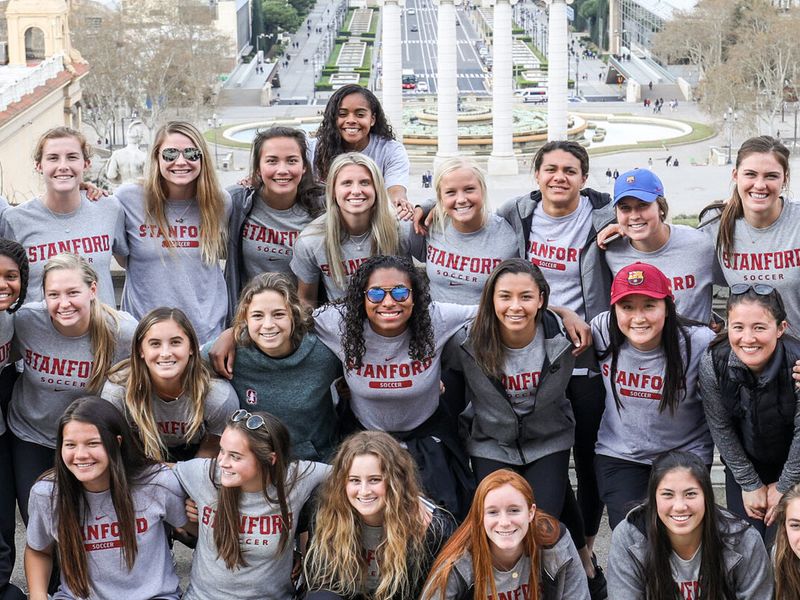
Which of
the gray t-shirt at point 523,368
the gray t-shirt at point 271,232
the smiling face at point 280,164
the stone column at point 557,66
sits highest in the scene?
the stone column at point 557,66

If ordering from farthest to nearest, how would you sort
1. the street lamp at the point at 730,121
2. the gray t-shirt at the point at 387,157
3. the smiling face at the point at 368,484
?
the street lamp at the point at 730,121, the gray t-shirt at the point at 387,157, the smiling face at the point at 368,484

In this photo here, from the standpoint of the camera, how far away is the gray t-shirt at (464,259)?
424 inches

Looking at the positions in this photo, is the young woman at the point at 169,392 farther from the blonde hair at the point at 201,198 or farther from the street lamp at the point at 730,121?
the street lamp at the point at 730,121

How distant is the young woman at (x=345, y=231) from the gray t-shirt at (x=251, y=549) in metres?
1.96

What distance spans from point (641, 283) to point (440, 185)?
197cm

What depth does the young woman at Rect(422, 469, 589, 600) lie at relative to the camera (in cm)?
840

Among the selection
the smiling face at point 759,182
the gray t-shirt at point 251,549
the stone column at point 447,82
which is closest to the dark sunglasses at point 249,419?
the gray t-shirt at point 251,549

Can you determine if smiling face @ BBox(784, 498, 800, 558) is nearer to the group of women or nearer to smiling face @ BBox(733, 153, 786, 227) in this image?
the group of women

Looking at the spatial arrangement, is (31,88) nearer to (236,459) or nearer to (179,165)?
(179,165)

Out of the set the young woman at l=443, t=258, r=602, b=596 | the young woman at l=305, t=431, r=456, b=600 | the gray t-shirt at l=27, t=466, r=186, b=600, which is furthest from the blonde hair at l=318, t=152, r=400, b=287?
the gray t-shirt at l=27, t=466, r=186, b=600

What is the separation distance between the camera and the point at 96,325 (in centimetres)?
985

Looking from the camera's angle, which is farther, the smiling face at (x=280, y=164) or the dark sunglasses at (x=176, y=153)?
the smiling face at (x=280, y=164)

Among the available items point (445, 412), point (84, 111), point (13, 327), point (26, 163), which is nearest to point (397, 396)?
point (445, 412)

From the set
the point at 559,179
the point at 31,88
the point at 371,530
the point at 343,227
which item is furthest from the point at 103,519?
the point at 31,88
